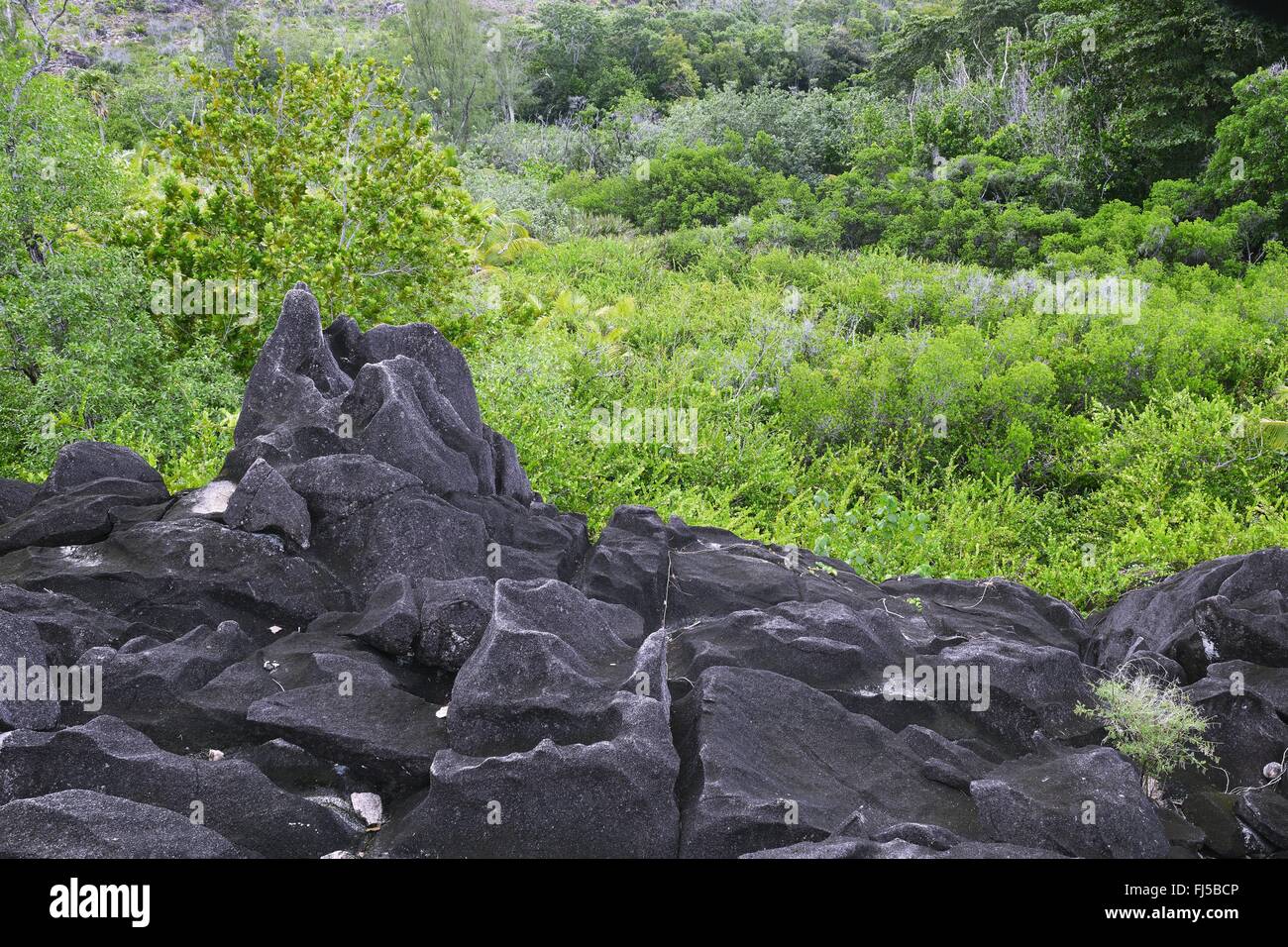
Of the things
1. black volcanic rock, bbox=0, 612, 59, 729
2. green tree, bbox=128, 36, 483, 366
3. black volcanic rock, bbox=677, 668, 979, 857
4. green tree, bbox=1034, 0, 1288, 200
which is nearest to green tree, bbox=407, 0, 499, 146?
green tree, bbox=1034, 0, 1288, 200

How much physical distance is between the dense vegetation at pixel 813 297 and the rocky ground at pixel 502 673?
221 cm

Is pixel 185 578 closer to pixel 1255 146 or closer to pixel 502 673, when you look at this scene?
pixel 502 673

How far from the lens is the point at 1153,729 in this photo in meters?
4.11

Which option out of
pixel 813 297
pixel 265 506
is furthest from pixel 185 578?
pixel 813 297

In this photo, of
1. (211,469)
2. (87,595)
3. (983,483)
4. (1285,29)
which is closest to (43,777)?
(87,595)

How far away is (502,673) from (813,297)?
12.5m

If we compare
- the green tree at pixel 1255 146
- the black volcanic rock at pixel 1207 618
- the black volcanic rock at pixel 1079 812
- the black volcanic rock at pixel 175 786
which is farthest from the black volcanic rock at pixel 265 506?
the green tree at pixel 1255 146

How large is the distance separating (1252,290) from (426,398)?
12.0 m

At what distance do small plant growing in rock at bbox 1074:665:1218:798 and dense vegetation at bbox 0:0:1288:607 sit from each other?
3.46 metres

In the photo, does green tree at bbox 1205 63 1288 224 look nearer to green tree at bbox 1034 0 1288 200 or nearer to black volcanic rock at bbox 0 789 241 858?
green tree at bbox 1034 0 1288 200

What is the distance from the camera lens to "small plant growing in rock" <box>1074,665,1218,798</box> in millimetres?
4082

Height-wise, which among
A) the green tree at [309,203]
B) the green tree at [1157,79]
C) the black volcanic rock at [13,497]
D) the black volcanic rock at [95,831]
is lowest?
the black volcanic rock at [95,831]

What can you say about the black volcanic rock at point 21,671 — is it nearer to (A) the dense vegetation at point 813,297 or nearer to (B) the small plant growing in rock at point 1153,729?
(A) the dense vegetation at point 813,297

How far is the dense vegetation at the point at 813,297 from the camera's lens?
27.9 feet
